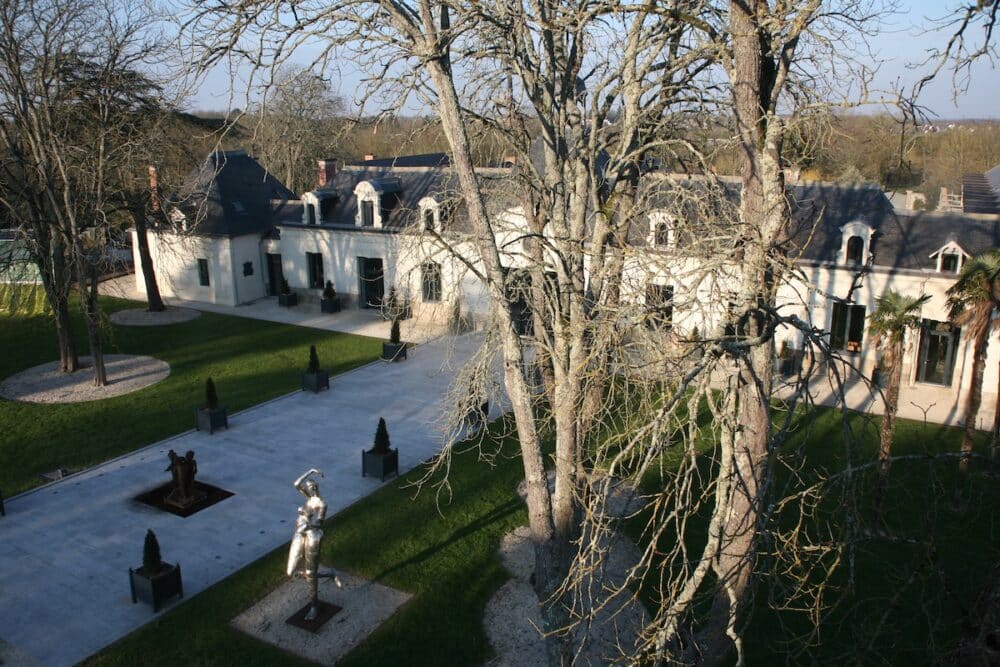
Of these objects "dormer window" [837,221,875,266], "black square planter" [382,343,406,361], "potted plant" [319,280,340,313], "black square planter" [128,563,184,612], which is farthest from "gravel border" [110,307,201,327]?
"dormer window" [837,221,875,266]

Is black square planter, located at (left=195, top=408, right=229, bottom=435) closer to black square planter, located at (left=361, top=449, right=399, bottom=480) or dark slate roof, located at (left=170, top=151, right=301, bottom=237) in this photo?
black square planter, located at (left=361, top=449, right=399, bottom=480)

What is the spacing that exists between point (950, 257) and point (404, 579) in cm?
1738

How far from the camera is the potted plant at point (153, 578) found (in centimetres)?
1137

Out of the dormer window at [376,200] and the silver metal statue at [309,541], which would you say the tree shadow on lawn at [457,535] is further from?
the dormer window at [376,200]

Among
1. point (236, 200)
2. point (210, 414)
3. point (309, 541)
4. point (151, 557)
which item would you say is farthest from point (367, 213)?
point (309, 541)

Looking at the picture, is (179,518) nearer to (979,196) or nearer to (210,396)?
(210,396)

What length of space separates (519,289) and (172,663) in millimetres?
6805

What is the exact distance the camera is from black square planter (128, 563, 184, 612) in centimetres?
1135

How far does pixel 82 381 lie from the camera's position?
2175 centimetres

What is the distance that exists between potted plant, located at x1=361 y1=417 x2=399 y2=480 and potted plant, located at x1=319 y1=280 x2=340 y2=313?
48.5 ft

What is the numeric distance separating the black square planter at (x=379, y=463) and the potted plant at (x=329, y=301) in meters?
14.7

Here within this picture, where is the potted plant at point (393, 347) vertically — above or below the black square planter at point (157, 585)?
above

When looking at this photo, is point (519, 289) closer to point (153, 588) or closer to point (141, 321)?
point (153, 588)

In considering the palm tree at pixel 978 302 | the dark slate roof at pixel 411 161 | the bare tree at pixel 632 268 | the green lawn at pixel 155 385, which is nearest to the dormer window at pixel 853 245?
the palm tree at pixel 978 302
